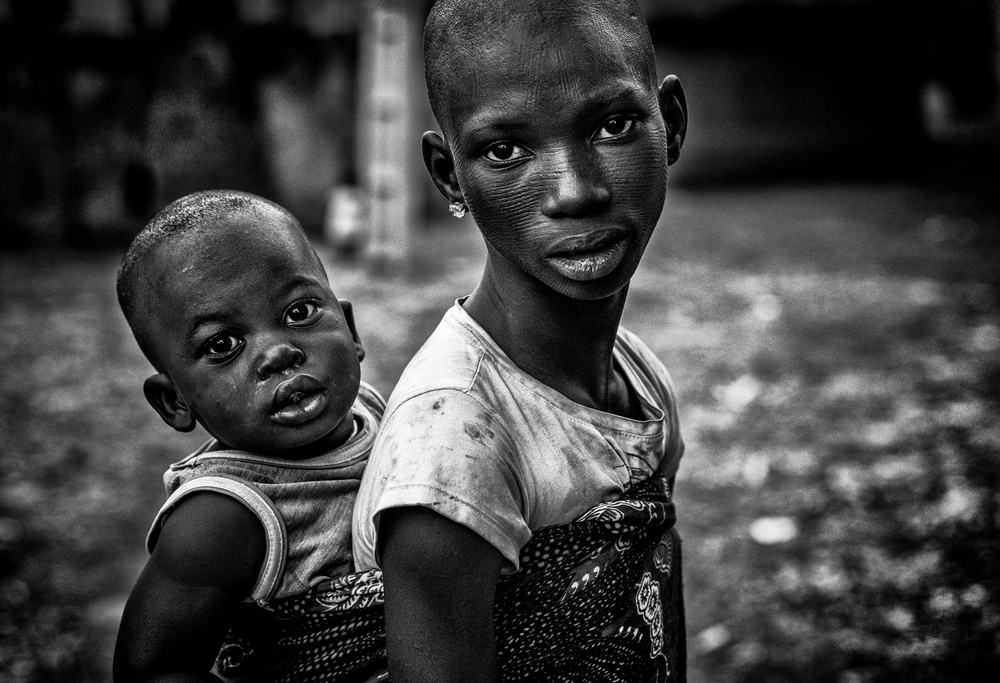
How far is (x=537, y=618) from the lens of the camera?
162cm

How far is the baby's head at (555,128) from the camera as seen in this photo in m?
1.48

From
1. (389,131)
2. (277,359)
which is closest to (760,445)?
(277,359)

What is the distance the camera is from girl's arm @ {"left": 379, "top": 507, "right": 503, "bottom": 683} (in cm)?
140

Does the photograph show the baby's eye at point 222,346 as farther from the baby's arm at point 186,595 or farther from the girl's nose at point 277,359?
the baby's arm at point 186,595

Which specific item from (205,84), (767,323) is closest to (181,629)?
(767,323)

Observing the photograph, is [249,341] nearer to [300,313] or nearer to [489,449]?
[300,313]

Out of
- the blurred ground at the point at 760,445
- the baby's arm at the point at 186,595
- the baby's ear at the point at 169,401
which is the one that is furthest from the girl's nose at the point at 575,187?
the blurred ground at the point at 760,445

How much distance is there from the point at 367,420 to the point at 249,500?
36 centimetres

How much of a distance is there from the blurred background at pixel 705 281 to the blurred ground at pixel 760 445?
18 mm

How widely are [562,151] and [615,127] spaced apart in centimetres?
11

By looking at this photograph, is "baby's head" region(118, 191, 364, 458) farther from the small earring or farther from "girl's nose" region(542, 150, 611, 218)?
"girl's nose" region(542, 150, 611, 218)

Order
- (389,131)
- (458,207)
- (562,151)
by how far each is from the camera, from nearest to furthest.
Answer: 1. (562,151)
2. (458,207)
3. (389,131)

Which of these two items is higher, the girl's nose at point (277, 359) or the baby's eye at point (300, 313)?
the baby's eye at point (300, 313)

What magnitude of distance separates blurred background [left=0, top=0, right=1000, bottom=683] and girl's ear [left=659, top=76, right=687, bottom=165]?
238 centimetres
